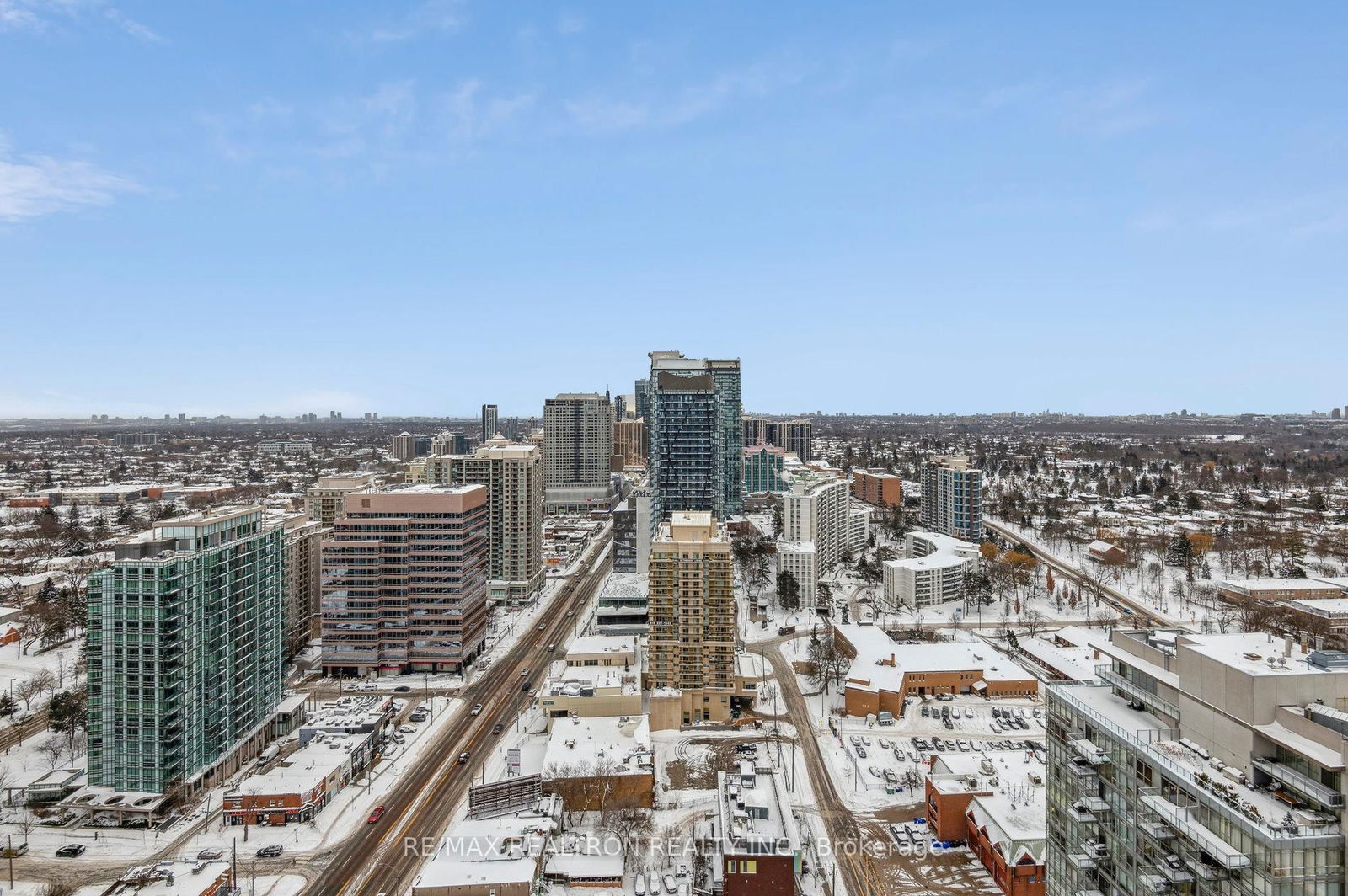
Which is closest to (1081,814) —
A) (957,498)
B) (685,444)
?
(685,444)

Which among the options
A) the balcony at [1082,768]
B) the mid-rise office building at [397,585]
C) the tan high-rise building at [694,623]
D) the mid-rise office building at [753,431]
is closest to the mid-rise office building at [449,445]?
the mid-rise office building at [753,431]

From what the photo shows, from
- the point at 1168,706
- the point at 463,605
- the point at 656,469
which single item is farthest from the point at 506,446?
the point at 1168,706

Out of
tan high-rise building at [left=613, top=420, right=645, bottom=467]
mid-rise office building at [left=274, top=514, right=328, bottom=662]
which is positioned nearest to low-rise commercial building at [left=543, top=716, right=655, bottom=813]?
mid-rise office building at [left=274, top=514, right=328, bottom=662]

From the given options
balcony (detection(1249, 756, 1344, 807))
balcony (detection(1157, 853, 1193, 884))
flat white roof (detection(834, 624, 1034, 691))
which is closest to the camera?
balcony (detection(1249, 756, 1344, 807))

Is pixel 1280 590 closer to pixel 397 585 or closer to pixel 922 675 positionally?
pixel 922 675

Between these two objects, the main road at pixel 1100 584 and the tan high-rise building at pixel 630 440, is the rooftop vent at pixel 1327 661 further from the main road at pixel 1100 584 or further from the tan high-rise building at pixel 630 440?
the tan high-rise building at pixel 630 440

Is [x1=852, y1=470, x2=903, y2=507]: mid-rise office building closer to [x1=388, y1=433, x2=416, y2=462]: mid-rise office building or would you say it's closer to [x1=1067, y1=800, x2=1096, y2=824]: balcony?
[x1=1067, y1=800, x2=1096, y2=824]: balcony
